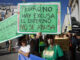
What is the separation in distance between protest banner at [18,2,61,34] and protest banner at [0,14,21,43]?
0.42 feet

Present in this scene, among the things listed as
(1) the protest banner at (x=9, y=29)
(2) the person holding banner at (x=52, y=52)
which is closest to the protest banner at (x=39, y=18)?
(1) the protest banner at (x=9, y=29)

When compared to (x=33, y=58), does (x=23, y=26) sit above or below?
above

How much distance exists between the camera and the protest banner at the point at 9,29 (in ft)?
16.0

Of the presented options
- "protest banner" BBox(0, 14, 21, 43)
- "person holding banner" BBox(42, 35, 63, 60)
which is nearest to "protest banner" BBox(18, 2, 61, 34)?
"protest banner" BBox(0, 14, 21, 43)

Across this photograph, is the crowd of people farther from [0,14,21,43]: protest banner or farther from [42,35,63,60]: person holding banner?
[0,14,21,43]: protest banner

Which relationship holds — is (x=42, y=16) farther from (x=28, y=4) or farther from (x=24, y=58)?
(x=24, y=58)

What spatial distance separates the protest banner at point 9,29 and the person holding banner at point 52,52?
0.89 metres

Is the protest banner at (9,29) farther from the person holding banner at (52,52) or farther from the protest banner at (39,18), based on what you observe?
the person holding banner at (52,52)

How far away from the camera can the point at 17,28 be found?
486 centimetres

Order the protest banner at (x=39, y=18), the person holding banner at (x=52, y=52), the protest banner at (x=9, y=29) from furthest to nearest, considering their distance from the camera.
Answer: the protest banner at (x=9, y=29)
the protest banner at (x=39, y=18)
the person holding banner at (x=52, y=52)

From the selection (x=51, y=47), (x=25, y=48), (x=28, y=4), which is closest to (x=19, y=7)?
(x=28, y=4)

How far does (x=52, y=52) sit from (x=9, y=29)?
133cm

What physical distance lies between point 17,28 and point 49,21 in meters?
0.78

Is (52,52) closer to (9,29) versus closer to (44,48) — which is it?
(44,48)
